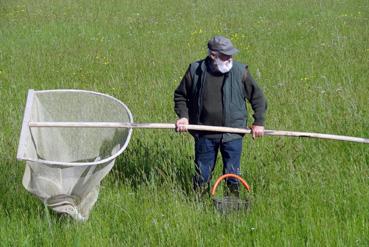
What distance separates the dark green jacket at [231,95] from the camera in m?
4.18

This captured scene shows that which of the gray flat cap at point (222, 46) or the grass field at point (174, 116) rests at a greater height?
Result: the gray flat cap at point (222, 46)

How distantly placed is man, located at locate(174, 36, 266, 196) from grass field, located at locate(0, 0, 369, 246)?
0.99 ft

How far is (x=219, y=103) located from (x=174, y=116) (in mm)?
2010

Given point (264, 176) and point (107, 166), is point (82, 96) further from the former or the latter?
point (264, 176)

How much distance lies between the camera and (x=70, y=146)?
14.9 feet

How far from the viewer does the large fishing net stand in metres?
3.63

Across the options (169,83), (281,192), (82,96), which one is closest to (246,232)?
(281,192)

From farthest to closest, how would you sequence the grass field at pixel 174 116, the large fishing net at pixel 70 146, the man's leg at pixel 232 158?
1. the man's leg at pixel 232 158
2. the grass field at pixel 174 116
3. the large fishing net at pixel 70 146

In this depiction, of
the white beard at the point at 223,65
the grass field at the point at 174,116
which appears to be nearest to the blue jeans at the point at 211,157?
the grass field at the point at 174,116

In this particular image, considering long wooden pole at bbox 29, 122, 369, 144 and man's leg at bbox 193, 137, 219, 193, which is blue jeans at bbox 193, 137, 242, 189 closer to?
man's leg at bbox 193, 137, 219, 193

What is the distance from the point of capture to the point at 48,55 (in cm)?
918

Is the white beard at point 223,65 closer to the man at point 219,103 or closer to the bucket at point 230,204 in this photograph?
the man at point 219,103

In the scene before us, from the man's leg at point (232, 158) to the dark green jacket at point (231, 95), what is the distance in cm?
5

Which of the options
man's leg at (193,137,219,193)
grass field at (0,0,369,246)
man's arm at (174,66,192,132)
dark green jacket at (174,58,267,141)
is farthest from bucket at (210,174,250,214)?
man's arm at (174,66,192,132)
